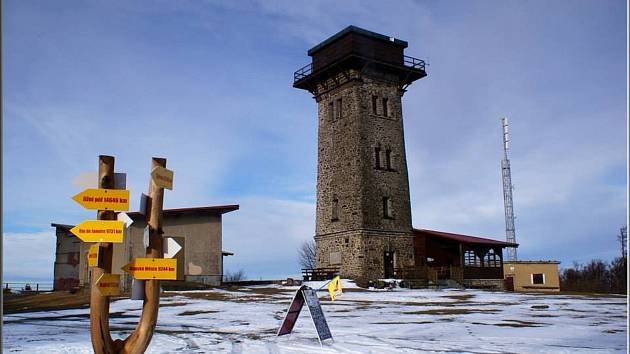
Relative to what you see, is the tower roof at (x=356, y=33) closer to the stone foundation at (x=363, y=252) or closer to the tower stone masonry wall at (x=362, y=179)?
the tower stone masonry wall at (x=362, y=179)

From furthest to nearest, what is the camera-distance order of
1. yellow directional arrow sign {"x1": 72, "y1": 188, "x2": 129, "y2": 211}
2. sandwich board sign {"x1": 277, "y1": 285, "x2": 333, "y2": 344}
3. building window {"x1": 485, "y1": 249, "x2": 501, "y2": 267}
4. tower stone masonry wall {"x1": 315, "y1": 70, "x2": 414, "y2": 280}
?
1. building window {"x1": 485, "y1": 249, "x2": 501, "y2": 267}
2. tower stone masonry wall {"x1": 315, "y1": 70, "x2": 414, "y2": 280}
3. sandwich board sign {"x1": 277, "y1": 285, "x2": 333, "y2": 344}
4. yellow directional arrow sign {"x1": 72, "y1": 188, "x2": 129, "y2": 211}

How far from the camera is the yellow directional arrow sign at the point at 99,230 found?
20.4 ft

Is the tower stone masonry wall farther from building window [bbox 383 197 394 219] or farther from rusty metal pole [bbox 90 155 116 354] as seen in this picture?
rusty metal pole [bbox 90 155 116 354]

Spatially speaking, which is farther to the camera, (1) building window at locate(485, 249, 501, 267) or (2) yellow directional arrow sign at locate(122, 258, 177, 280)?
(1) building window at locate(485, 249, 501, 267)

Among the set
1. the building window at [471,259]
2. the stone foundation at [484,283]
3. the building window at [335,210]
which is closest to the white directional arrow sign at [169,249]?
the building window at [335,210]

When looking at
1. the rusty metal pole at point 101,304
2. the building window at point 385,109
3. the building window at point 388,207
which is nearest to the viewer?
the rusty metal pole at point 101,304

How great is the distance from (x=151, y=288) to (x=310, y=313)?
3.45m

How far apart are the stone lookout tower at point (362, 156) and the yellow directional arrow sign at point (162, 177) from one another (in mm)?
26464

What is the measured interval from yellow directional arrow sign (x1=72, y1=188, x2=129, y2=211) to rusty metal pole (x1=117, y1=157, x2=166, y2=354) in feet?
1.05

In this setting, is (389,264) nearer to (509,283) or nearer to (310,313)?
(509,283)

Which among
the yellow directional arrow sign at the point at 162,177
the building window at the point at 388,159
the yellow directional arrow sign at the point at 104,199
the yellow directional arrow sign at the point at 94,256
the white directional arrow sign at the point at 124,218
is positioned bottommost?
the yellow directional arrow sign at the point at 94,256

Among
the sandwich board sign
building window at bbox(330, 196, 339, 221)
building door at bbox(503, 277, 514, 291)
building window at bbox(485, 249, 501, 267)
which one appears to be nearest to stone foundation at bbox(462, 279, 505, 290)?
→ building window at bbox(485, 249, 501, 267)

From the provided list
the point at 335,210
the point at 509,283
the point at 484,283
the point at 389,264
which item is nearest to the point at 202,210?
the point at 335,210

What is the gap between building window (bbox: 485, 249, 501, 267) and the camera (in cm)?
3747
